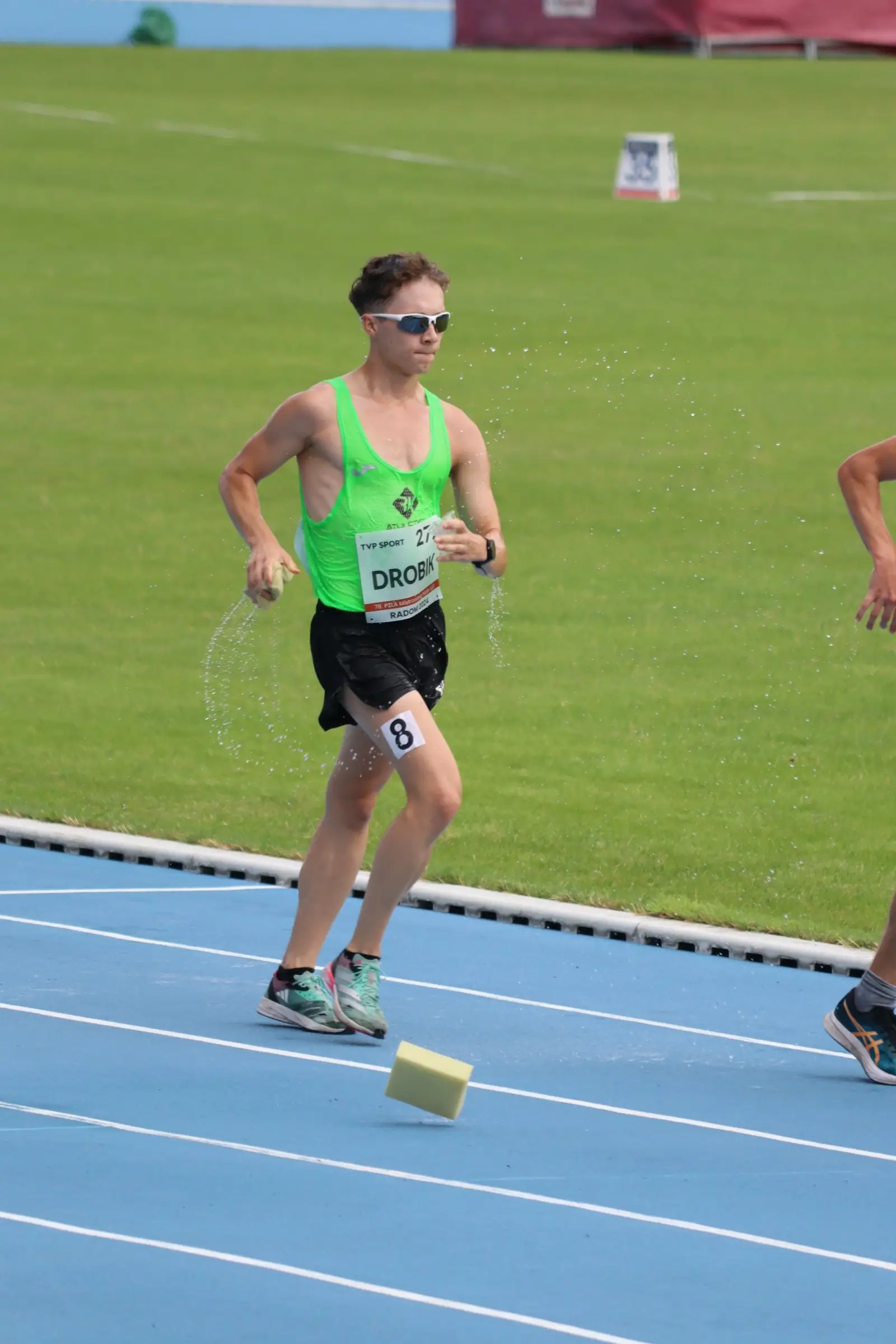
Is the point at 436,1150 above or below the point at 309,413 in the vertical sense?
below

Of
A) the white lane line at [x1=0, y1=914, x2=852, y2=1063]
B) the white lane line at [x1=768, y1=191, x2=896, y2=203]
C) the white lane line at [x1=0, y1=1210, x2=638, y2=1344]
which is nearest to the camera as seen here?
the white lane line at [x1=0, y1=1210, x2=638, y2=1344]

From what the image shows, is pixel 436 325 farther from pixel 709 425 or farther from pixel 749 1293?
pixel 709 425

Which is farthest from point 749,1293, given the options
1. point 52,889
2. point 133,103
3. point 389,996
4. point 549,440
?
point 133,103

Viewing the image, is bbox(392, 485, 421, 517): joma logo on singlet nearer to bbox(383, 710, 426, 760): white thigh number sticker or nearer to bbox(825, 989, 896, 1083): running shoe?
bbox(383, 710, 426, 760): white thigh number sticker

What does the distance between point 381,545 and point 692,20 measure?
41.2 meters

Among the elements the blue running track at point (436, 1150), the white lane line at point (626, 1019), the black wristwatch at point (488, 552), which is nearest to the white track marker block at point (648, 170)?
the blue running track at point (436, 1150)

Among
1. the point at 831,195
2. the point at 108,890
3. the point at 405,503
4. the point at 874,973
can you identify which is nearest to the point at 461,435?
the point at 405,503

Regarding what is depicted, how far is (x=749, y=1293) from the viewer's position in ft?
17.9

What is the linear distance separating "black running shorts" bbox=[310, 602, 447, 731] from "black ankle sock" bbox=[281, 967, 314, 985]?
2.22ft

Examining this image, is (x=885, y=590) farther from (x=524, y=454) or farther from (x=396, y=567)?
(x=524, y=454)

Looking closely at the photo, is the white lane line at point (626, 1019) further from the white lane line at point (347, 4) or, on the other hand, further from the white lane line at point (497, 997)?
the white lane line at point (347, 4)

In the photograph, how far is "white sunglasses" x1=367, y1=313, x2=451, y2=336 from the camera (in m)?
6.97

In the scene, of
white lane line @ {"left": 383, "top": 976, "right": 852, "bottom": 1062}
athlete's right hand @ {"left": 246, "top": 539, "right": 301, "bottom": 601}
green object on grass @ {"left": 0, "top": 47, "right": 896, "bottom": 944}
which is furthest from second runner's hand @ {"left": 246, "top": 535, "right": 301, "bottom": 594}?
green object on grass @ {"left": 0, "top": 47, "right": 896, "bottom": 944}

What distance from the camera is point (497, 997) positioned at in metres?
7.81
